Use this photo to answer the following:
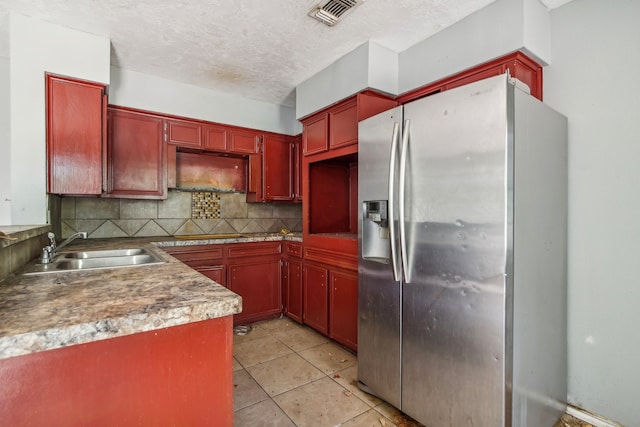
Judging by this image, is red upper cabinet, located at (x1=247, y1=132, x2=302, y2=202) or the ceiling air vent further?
red upper cabinet, located at (x1=247, y1=132, x2=302, y2=202)

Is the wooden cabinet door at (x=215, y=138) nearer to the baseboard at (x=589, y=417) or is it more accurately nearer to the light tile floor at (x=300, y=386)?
the light tile floor at (x=300, y=386)

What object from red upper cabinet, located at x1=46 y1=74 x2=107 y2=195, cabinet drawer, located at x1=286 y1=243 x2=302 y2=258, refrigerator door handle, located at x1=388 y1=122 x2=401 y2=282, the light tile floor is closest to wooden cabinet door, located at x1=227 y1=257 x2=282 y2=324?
cabinet drawer, located at x1=286 y1=243 x2=302 y2=258

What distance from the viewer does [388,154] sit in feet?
6.09

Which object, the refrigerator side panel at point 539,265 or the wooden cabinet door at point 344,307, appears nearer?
the refrigerator side panel at point 539,265

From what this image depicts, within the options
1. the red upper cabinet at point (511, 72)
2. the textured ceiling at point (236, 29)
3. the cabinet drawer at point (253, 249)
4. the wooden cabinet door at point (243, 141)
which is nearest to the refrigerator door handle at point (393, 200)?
the red upper cabinet at point (511, 72)

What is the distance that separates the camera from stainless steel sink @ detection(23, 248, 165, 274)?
1773mm

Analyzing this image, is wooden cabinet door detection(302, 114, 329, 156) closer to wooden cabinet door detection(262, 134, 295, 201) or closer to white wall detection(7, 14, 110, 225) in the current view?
wooden cabinet door detection(262, 134, 295, 201)

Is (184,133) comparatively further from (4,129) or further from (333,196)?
(333,196)

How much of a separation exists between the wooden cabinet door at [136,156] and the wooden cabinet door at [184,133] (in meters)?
0.09

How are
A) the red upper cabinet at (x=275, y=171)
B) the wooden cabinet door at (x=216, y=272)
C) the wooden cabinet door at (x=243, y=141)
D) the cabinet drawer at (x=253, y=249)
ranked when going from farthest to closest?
the red upper cabinet at (x=275, y=171)
the wooden cabinet door at (x=243, y=141)
the cabinet drawer at (x=253, y=249)
the wooden cabinet door at (x=216, y=272)

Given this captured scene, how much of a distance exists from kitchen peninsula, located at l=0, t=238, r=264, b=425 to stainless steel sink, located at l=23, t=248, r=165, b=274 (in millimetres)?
619

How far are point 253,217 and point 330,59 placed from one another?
2.13 meters

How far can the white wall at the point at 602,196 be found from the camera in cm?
168

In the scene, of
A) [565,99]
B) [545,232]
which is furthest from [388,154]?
[565,99]
